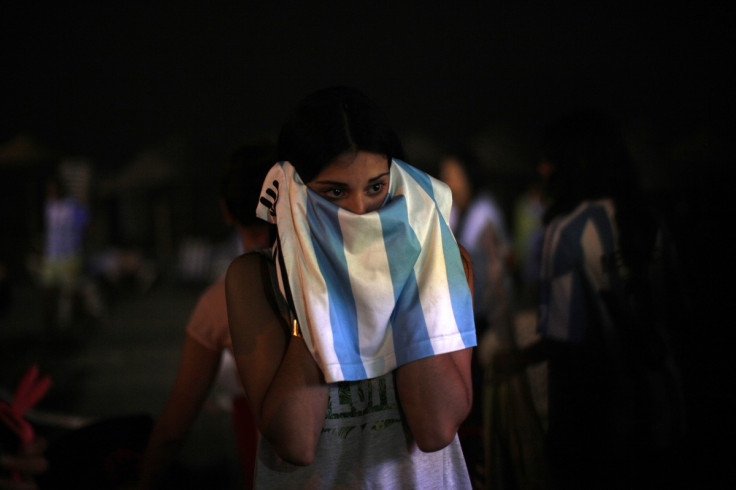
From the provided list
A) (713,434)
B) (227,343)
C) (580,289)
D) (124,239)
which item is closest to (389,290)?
(227,343)

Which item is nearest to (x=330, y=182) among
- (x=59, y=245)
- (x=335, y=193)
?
(x=335, y=193)

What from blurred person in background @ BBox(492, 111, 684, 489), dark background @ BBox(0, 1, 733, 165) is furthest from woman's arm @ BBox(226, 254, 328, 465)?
dark background @ BBox(0, 1, 733, 165)

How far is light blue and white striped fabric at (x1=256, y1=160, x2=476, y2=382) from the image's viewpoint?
107 cm

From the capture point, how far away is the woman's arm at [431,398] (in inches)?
42.3

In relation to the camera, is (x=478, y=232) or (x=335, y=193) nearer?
(x=335, y=193)

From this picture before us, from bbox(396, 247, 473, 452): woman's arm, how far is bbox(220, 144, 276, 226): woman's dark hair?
0.76 meters

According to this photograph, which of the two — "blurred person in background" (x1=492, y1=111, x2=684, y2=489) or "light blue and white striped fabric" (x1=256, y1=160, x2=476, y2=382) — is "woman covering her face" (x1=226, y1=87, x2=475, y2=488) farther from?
"blurred person in background" (x1=492, y1=111, x2=684, y2=489)

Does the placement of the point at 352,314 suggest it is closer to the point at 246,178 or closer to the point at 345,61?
the point at 246,178

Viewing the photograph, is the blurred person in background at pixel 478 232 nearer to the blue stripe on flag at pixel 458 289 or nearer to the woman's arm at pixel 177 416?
the woman's arm at pixel 177 416

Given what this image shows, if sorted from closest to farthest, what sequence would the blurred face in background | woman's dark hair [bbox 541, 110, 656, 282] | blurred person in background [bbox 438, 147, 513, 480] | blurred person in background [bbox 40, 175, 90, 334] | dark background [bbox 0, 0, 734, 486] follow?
woman's dark hair [bbox 541, 110, 656, 282] → dark background [bbox 0, 0, 734, 486] → blurred person in background [bbox 438, 147, 513, 480] → the blurred face in background → blurred person in background [bbox 40, 175, 90, 334]

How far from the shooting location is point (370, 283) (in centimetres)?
108

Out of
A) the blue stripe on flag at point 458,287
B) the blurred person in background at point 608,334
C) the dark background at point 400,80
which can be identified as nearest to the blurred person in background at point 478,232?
the dark background at point 400,80

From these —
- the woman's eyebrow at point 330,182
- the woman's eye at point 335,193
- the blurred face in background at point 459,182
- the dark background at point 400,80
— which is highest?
the dark background at point 400,80

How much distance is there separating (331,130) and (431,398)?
0.58m
